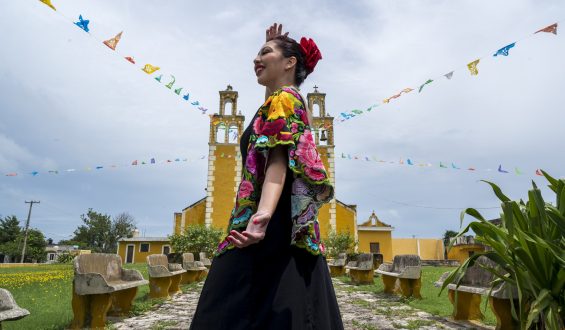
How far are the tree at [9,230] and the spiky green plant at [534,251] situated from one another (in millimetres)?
60999

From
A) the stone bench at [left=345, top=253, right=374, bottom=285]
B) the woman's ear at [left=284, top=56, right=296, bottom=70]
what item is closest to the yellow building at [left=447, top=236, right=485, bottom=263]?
the stone bench at [left=345, top=253, right=374, bottom=285]

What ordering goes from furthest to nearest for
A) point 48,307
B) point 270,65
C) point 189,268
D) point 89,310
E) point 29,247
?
point 29,247, point 189,268, point 48,307, point 89,310, point 270,65

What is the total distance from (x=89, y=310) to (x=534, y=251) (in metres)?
4.23

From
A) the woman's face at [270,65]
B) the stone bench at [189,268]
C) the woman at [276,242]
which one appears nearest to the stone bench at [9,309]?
the woman at [276,242]

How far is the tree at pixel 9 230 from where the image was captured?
51.2 m

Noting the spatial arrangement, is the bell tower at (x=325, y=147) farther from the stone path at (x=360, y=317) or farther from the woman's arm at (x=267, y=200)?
the woman's arm at (x=267, y=200)

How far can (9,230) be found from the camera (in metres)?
51.5

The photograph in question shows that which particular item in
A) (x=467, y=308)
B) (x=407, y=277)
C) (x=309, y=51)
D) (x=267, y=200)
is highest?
(x=309, y=51)

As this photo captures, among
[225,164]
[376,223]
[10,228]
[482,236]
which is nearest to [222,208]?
[225,164]

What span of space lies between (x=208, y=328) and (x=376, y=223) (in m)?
28.7

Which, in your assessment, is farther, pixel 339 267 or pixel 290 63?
pixel 339 267

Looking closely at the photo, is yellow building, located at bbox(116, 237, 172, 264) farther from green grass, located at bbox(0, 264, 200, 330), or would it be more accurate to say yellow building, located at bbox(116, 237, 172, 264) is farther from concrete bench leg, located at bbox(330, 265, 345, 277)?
green grass, located at bbox(0, 264, 200, 330)

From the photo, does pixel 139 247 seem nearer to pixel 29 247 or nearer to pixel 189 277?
pixel 29 247

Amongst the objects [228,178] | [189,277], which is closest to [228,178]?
[228,178]
